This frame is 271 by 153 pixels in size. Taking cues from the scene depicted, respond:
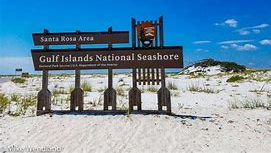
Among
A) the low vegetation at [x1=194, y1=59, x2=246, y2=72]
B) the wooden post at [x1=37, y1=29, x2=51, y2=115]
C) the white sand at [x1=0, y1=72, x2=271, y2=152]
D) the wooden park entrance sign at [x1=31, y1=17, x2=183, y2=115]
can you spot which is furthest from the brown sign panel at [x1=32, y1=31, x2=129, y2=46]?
the low vegetation at [x1=194, y1=59, x2=246, y2=72]

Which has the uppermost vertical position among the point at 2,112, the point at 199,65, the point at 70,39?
the point at 199,65

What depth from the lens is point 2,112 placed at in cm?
863

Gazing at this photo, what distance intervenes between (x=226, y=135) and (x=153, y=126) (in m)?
1.56

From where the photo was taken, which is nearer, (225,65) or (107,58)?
(107,58)

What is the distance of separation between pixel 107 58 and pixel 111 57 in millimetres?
113

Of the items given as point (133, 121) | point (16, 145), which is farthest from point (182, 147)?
point (16, 145)

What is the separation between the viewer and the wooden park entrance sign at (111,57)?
820 cm

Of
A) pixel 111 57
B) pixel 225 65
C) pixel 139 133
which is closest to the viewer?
pixel 139 133

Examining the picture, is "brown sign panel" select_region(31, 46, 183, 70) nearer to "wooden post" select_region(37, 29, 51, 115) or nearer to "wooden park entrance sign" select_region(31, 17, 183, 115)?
"wooden park entrance sign" select_region(31, 17, 183, 115)

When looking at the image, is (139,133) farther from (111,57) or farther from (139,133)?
(111,57)

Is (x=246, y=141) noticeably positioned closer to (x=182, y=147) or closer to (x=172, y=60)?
(x=182, y=147)

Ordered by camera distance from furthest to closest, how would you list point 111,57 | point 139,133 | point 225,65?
point 225,65
point 111,57
point 139,133

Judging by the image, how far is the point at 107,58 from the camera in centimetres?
838

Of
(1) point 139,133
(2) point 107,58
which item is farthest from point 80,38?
(1) point 139,133
